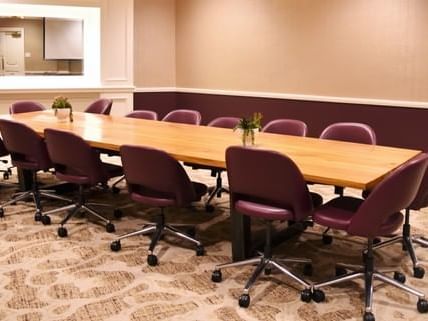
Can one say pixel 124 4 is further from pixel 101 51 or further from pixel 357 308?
pixel 357 308

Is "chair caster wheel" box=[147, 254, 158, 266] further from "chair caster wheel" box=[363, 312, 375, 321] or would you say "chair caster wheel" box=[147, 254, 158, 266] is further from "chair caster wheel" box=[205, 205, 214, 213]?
"chair caster wheel" box=[363, 312, 375, 321]

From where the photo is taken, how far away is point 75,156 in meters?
4.10

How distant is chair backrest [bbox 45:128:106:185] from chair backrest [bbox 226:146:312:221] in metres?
1.31

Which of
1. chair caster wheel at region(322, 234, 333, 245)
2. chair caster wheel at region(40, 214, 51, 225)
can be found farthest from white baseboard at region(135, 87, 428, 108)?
chair caster wheel at region(40, 214, 51, 225)

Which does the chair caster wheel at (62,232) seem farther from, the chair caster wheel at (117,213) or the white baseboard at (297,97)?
the white baseboard at (297,97)

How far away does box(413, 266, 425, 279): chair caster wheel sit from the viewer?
3496 millimetres

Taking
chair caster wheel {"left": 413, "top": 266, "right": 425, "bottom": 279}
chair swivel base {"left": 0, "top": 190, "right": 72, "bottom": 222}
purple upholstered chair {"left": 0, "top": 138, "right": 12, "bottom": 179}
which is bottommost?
chair caster wheel {"left": 413, "top": 266, "right": 425, "bottom": 279}

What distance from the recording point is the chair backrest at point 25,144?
4.47 meters

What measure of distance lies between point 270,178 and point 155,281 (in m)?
0.99

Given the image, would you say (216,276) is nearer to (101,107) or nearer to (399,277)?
(399,277)

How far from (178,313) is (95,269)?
2.72 ft

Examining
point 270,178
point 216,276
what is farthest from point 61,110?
point 270,178

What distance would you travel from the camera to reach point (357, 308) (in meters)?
3.05

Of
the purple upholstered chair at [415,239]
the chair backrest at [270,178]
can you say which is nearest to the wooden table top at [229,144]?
the chair backrest at [270,178]
